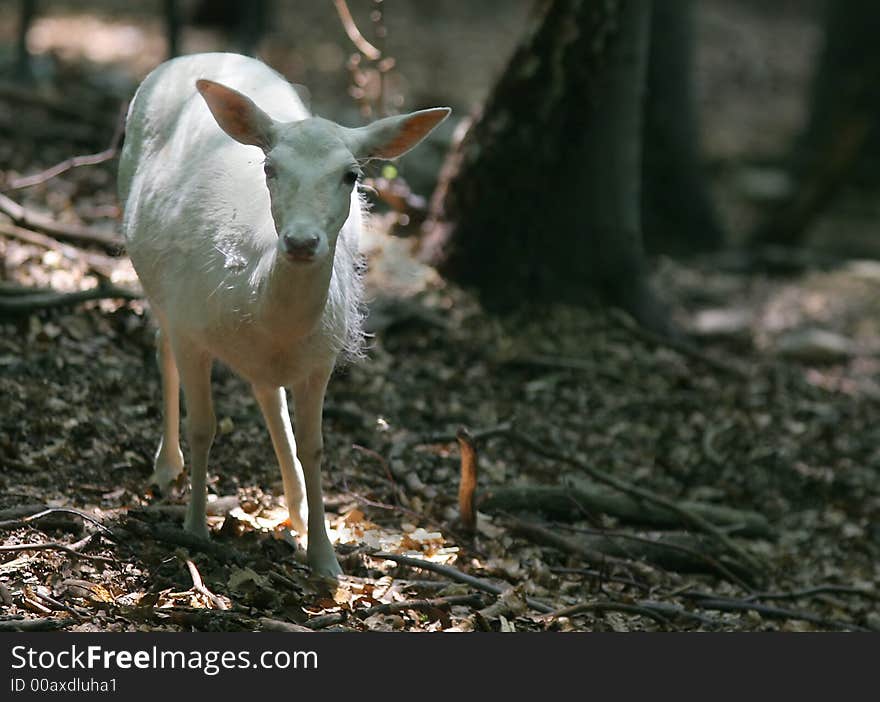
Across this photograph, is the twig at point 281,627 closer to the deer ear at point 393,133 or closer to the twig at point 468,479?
the twig at point 468,479

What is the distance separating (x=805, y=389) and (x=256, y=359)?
18.2 ft

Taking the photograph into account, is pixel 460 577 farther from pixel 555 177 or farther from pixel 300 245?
pixel 555 177

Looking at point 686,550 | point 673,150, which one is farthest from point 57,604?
point 673,150

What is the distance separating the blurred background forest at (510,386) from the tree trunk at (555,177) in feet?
0.07

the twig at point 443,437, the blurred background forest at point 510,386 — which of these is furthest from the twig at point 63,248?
the twig at point 443,437

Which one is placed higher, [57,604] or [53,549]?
[53,549]

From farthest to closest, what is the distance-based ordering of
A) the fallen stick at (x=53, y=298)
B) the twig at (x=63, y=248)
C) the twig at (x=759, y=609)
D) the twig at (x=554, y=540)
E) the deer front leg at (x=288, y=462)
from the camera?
1. the twig at (x=63, y=248)
2. the fallen stick at (x=53, y=298)
3. the twig at (x=554, y=540)
4. the twig at (x=759, y=609)
5. the deer front leg at (x=288, y=462)

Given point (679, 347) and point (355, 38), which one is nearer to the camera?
point (679, 347)

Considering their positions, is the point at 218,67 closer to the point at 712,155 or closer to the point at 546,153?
the point at 546,153

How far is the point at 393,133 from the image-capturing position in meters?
4.86

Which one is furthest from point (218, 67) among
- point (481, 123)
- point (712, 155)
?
point (712, 155)

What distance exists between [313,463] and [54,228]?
3522mm

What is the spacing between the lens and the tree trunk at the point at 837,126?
13.3 m

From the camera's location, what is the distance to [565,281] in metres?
9.14
